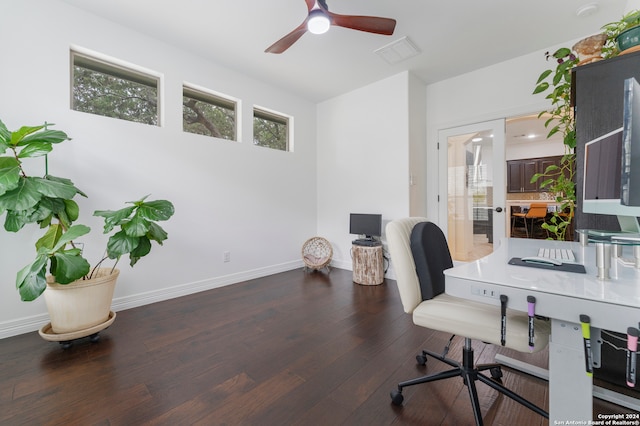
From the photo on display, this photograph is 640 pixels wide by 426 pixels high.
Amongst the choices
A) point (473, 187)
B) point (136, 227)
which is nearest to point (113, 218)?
point (136, 227)

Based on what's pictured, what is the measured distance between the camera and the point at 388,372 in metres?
1.72

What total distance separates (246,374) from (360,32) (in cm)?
333

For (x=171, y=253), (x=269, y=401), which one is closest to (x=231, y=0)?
(x=171, y=253)

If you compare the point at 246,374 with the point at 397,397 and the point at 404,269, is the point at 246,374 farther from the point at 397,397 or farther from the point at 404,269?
the point at 404,269

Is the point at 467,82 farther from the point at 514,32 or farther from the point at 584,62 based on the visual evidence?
the point at 584,62

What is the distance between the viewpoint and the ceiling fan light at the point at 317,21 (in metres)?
2.01

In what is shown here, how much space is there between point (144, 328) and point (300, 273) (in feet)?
7.21

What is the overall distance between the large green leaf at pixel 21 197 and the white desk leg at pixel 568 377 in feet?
9.46

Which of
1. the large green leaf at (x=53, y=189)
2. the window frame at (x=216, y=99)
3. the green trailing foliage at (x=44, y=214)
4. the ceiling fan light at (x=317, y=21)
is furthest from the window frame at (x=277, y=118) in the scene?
the large green leaf at (x=53, y=189)

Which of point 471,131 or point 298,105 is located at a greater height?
point 298,105

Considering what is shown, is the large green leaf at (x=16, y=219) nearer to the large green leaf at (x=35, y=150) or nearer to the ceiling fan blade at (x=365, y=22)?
the large green leaf at (x=35, y=150)

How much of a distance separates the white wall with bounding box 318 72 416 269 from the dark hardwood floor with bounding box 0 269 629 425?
5.97 ft

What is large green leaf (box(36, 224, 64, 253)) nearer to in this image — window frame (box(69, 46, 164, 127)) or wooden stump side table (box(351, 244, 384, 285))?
window frame (box(69, 46, 164, 127))

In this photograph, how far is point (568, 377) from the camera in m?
0.88
